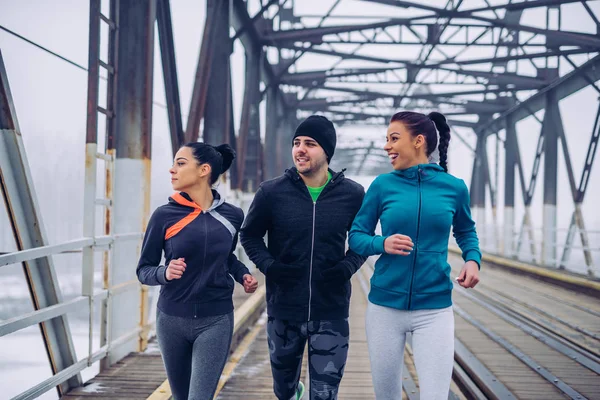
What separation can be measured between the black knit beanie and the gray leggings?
0.99m

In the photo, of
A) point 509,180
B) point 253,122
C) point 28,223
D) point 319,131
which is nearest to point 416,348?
point 319,131

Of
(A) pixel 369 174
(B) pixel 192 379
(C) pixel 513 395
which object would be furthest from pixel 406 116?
(A) pixel 369 174

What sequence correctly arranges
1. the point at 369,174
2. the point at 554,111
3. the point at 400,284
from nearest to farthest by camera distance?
the point at 400,284
the point at 554,111
the point at 369,174

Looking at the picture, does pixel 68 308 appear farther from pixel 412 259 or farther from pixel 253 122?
pixel 253 122

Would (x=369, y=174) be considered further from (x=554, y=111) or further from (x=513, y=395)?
(x=513, y=395)

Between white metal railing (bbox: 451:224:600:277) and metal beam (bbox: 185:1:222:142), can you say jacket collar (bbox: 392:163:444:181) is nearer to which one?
metal beam (bbox: 185:1:222:142)

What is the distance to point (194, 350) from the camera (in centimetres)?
288

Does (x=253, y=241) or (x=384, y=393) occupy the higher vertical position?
(x=253, y=241)

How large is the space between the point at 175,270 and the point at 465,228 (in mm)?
1360

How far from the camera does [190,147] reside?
10.0ft

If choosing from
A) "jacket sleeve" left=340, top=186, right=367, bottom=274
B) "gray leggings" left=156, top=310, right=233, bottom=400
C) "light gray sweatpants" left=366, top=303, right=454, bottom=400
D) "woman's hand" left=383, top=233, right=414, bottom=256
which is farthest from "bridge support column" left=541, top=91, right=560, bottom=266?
"gray leggings" left=156, top=310, right=233, bottom=400

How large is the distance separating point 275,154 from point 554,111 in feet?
27.2

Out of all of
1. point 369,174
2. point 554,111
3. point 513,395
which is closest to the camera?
point 513,395

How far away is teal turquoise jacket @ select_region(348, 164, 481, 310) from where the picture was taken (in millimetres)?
2770
